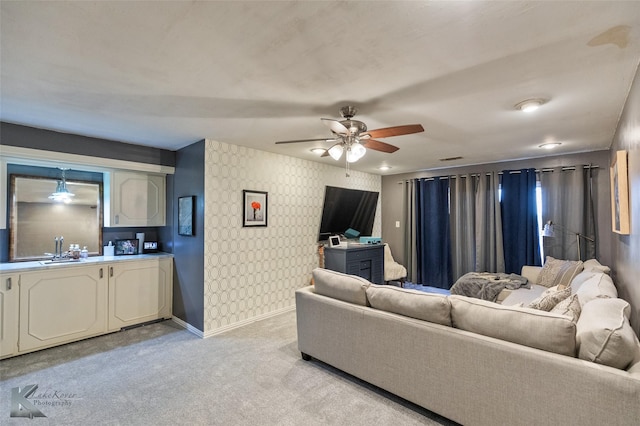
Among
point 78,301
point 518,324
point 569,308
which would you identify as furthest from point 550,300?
point 78,301

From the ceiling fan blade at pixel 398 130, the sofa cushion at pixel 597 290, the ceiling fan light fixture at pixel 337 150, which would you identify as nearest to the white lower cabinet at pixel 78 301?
the ceiling fan light fixture at pixel 337 150

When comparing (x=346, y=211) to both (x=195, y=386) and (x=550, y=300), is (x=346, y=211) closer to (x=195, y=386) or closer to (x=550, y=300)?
(x=550, y=300)

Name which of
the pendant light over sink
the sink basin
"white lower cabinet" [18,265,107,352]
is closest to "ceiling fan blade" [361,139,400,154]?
"white lower cabinet" [18,265,107,352]

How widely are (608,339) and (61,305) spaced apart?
4.52m

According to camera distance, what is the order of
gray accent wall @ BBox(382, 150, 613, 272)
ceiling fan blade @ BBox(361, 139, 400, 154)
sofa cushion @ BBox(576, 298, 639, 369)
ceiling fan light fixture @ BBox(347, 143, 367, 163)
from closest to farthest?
sofa cushion @ BBox(576, 298, 639, 369), ceiling fan light fixture @ BBox(347, 143, 367, 163), ceiling fan blade @ BBox(361, 139, 400, 154), gray accent wall @ BBox(382, 150, 613, 272)

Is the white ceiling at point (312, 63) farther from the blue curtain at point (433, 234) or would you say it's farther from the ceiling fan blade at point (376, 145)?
the blue curtain at point (433, 234)

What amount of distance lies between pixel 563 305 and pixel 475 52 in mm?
1732

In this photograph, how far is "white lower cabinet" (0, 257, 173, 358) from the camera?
2.90 m

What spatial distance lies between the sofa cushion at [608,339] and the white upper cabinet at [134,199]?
14.6 ft

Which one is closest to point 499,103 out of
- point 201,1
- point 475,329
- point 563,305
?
point 563,305

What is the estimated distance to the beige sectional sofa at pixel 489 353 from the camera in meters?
1.47

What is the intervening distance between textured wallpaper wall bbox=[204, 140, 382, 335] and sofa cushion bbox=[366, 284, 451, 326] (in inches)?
76.5

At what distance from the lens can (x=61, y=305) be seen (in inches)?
124

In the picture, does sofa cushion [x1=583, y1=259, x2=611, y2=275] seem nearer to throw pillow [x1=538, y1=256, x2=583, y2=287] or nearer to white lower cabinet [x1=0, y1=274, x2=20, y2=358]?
throw pillow [x1=538, y1=256, x2=583, y2=287]
